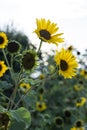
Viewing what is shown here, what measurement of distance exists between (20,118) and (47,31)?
647 mm

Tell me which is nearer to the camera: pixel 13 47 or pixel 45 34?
pixel 45 34

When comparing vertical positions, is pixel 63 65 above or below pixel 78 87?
above

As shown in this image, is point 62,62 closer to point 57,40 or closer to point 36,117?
point 57,40

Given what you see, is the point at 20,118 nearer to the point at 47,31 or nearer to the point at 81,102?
the point at 47,31

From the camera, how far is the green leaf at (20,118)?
2.02m

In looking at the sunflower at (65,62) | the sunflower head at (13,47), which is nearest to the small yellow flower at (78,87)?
the sunflower head at (13,47)

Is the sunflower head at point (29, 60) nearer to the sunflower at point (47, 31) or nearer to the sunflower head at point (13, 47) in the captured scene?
the sunflower at point (47, 31)

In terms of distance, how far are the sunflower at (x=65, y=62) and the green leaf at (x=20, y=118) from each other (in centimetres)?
35

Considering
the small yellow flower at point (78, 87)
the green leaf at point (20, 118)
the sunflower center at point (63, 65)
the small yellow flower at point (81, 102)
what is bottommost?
the small yellow flower at point (81, 102)

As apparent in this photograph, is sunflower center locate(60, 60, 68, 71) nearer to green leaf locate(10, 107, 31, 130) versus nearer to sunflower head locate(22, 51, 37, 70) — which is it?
sunflower head locate(22, 51, 37, 70)

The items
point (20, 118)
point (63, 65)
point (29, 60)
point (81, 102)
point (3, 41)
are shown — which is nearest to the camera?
point (20, 118)

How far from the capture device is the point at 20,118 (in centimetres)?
203

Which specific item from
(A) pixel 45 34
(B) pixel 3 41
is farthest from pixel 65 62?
(B) pixel 3 41

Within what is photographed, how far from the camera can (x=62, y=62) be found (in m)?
2.38
